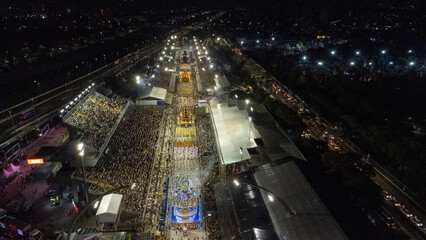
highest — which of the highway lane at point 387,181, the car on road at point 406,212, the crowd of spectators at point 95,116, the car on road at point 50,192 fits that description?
the crowd of spectators at point 95,116

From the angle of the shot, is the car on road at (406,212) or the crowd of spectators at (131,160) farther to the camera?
the crowd of spectators at (131,160)

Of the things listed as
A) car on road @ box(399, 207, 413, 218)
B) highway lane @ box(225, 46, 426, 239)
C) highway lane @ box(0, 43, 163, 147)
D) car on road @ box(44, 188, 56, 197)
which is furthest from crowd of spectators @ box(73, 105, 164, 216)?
car on road @ box(399, 207, 413, 218)

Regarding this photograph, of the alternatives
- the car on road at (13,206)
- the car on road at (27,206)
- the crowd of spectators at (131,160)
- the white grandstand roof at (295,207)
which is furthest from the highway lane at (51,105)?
the white grandstand roof at (295,207)

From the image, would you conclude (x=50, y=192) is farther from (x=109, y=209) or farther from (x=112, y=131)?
(x=112, y=131)

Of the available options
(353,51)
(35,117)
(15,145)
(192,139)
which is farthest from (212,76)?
(353,51)

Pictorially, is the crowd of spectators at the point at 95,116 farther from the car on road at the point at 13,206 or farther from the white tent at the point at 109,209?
the white tent at the point at 109,209
